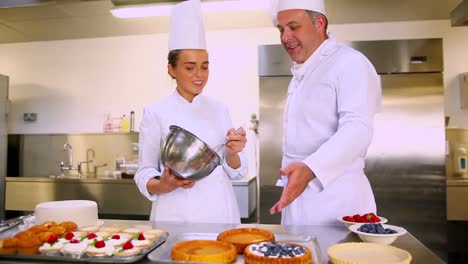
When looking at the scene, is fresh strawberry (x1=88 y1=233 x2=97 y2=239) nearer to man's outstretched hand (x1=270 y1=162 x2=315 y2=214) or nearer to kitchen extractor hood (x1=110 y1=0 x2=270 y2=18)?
man's outstretched hand (x1=270 y1=162 x2=315 y2=214)

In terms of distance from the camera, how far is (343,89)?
1.38 m

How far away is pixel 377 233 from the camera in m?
1.06

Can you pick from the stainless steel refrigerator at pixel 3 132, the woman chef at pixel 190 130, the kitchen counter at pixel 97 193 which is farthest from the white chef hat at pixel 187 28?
the stainless steel refrigerator at pixel 3 132

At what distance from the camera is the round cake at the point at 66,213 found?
1294 mm

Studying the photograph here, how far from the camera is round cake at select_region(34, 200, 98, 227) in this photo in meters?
1.29

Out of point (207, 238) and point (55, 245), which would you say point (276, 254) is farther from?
point (55, 245)

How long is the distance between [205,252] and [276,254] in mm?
184

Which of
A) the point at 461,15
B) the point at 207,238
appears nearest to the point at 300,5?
the point at 207,238

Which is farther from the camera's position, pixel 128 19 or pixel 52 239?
pixel 128 19

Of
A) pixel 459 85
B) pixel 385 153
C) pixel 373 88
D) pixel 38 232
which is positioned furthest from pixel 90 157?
pixel 459 85

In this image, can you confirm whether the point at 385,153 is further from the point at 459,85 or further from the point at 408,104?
the point at 459,85

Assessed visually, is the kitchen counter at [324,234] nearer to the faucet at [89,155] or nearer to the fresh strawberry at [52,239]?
the fresh strawberry at [52,239]

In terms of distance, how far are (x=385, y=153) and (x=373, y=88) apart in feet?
7.11

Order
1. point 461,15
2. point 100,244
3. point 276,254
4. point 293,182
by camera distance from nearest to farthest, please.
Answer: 1. point 276,254
2. point 100,244
3. point 293,182
4. point 461,15
